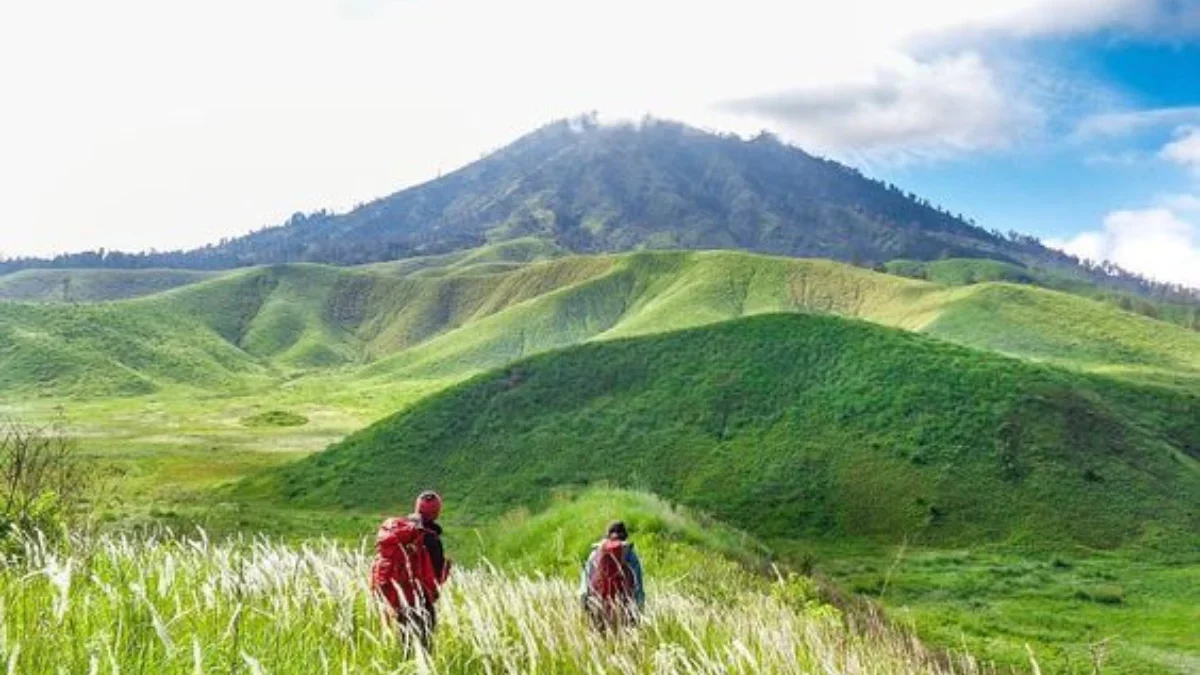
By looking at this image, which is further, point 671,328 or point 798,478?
point 671,328

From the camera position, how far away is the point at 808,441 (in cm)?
5572

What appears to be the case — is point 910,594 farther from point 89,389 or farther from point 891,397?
point 89,389

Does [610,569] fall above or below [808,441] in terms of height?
above

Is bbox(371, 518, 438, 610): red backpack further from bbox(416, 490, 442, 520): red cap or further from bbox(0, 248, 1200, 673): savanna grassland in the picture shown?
bbox(0, 248, 1200, 673): savanna grassland

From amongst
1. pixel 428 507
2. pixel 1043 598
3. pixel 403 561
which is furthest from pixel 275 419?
pixel 403 561

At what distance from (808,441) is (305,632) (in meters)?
52.2

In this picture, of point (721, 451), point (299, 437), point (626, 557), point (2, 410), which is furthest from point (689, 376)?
point (2, 410)

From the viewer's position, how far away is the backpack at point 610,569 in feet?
39.6

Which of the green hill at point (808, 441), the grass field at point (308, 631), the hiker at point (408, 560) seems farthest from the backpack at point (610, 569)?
the green hill at point (808, 441)

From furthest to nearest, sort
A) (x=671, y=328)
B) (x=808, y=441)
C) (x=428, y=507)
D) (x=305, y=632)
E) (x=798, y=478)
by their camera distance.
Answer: (x=671, y=328) < (x=808, y=441) < (x=798, y=478) < (x=428, y=507) < (x=305, y=632)

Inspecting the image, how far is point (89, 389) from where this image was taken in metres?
144

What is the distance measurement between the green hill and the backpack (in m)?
37.1

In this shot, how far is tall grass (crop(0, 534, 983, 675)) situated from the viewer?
407 centimetres

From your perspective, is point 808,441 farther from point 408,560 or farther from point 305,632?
point 305,632
